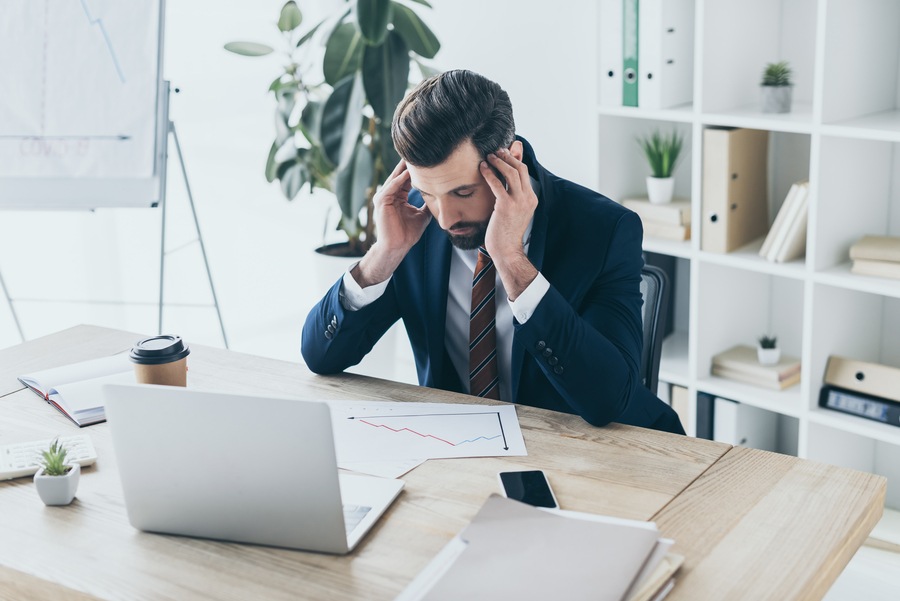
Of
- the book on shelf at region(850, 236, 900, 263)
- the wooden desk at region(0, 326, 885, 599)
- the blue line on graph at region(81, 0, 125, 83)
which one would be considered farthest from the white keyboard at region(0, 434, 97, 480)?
the book on shelf at region(850, 236, 900, 263)

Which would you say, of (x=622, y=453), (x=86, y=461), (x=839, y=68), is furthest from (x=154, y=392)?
(x=839, y=68)

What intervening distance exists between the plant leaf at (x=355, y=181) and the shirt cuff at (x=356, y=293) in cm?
132

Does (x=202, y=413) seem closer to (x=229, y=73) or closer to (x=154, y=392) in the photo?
(x=154, y=392)

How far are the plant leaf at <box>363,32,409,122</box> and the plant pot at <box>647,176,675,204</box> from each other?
2.70 feet

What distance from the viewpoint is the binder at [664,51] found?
8.84 ft

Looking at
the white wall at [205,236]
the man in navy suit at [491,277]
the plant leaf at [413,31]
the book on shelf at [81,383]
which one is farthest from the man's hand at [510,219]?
the white wall at [205,236]

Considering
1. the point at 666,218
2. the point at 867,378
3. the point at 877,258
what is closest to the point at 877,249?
the point at 877,258

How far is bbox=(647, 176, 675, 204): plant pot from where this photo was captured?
9.53ft

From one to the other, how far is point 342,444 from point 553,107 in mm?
2003

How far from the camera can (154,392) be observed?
1.23m

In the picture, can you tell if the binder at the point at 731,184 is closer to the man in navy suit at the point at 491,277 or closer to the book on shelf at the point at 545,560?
the man in navy suit at the point at 491,277

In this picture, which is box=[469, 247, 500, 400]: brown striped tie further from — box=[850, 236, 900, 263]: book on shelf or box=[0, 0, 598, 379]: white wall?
box=[0, 0, 598, 379]: white wall

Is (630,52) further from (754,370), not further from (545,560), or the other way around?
(545,560)

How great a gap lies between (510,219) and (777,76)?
1.27 metres
